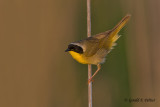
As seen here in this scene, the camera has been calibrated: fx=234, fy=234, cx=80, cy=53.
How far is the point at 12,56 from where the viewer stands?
2523 millimetres

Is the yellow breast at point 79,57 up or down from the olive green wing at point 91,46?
down

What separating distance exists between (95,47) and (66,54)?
34 cm

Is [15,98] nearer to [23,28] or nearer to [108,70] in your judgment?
[23,28]

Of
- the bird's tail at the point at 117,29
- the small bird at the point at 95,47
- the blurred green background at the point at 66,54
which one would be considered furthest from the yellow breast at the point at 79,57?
the bird's tail at the point at 117,29

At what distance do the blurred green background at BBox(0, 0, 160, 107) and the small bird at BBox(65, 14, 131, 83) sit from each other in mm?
102

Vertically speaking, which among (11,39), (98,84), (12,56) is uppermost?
(11,39)

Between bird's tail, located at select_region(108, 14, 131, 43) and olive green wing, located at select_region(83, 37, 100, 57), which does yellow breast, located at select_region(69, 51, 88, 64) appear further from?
bird's tail, located at select_region(108, 14, 131, 43)

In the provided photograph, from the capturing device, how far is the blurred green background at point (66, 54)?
247cm

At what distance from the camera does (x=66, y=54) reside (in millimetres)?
2555

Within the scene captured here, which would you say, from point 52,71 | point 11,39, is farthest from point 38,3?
point 52,71

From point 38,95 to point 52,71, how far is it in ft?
0.95

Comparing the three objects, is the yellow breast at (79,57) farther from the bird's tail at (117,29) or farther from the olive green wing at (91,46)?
the bird's tail at (117,29)

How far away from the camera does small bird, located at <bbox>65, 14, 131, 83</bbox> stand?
2363mm

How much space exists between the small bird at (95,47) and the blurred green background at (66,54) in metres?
0.10
